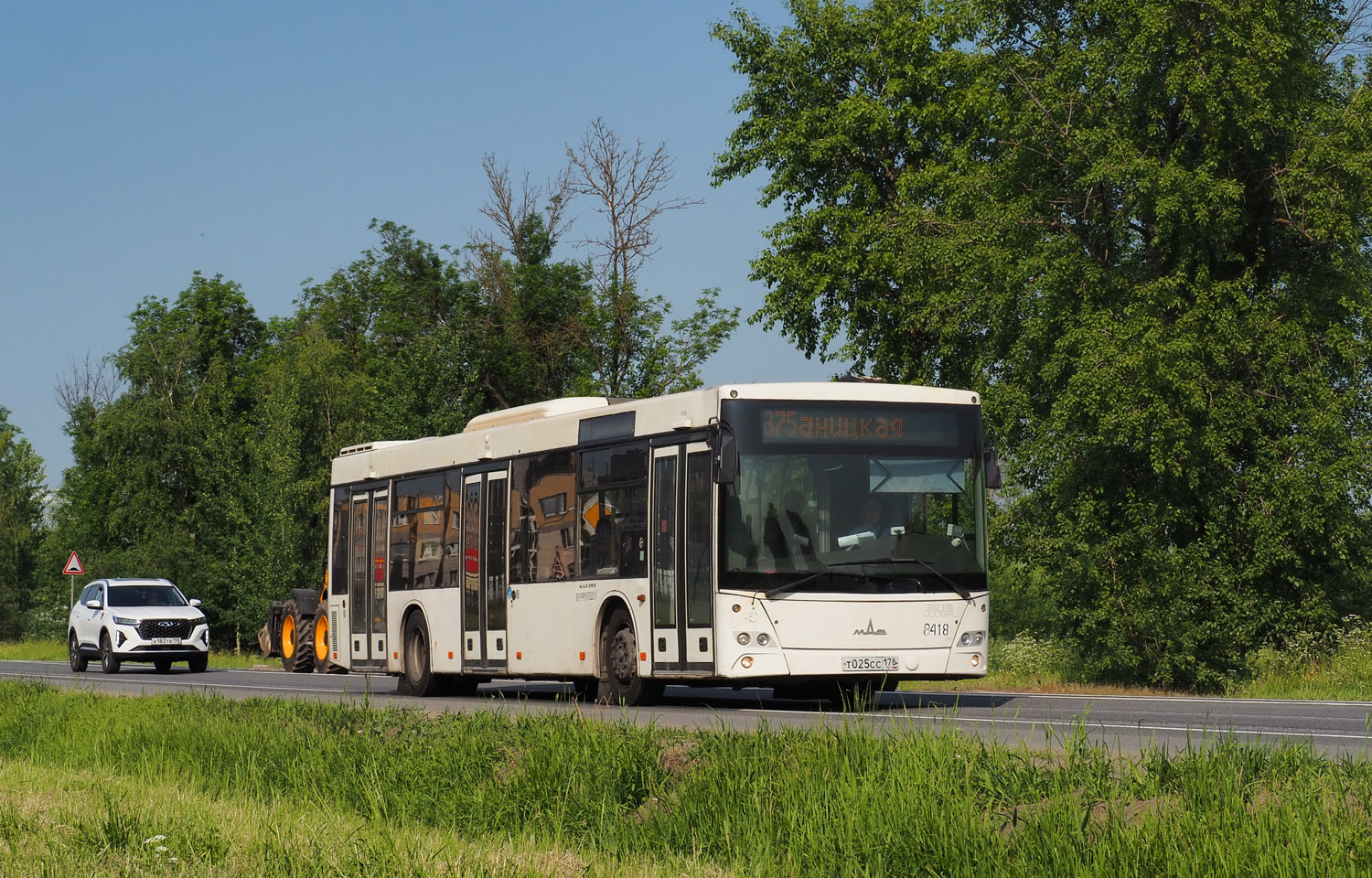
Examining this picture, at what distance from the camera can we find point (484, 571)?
69.5ft

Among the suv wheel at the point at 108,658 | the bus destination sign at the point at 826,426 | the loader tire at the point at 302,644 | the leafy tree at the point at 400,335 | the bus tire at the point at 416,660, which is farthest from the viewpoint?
the leafy tree at the point at 400,335

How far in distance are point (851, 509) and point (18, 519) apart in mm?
103327

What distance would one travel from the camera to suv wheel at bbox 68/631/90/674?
3691 centimetres

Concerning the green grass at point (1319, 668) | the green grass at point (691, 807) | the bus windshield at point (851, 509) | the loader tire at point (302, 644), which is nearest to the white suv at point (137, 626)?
the loader tire at point (302, 644)

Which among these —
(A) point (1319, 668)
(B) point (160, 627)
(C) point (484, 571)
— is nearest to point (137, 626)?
(B) point (160, 627)

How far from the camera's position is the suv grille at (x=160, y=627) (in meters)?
35.7

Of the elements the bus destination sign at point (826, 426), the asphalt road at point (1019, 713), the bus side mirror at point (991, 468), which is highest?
the bus destination sign at point (826, 426)

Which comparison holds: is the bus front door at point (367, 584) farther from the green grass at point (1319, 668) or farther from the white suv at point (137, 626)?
the green grass at point (1319, 668)

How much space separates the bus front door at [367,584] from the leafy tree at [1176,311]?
10097 millimetres

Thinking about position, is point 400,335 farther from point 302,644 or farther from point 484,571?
point 484,571

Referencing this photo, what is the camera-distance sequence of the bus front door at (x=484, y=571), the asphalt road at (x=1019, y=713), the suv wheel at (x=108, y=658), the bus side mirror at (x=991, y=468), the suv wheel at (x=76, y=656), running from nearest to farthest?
the asphalt road at (x=1019, y=713) → the bus side mirror at (x=991, y=468) → the bus front door at (x=484, y=571) → the suv wheel at (x=108, y=658) → the suv wheel at (x=76, y=656)

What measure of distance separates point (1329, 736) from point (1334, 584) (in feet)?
49.8

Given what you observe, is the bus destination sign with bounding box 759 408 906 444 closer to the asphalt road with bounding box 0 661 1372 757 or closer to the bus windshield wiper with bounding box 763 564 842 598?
the bus windshield wiper with bounding box 763 564 842 598

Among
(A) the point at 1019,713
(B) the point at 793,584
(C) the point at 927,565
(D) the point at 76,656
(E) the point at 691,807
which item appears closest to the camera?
(E) the point at 691,807
